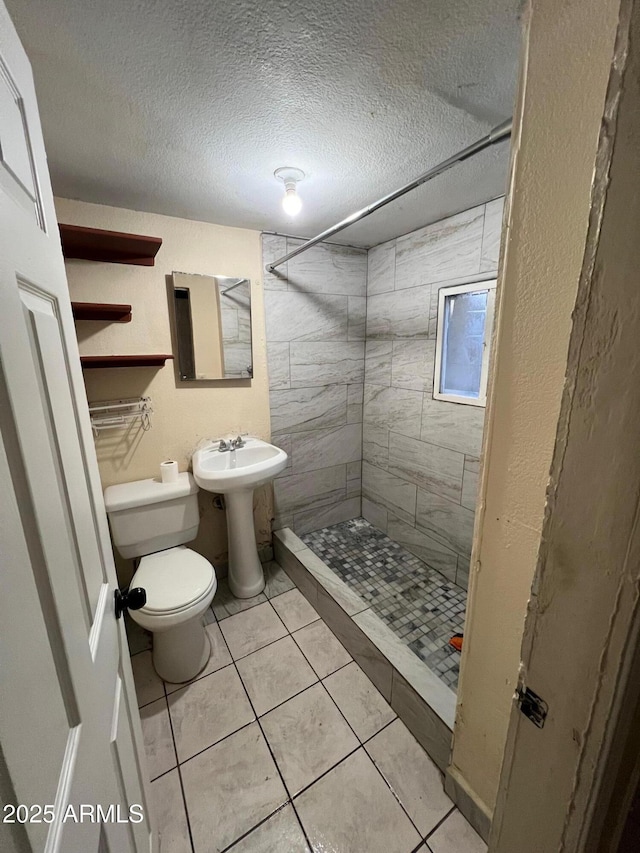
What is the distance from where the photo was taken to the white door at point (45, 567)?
0.34m

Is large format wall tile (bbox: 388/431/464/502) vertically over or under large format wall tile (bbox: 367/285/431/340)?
under

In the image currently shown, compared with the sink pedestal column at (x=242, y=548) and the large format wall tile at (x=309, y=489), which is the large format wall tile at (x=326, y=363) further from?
the sink pedestal column at (x=242, y=548)

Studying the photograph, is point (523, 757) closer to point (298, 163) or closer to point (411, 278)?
point (298, 163)

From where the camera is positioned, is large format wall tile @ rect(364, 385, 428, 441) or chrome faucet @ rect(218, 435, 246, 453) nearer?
chrome faucet @ rect(218, 435, 246, 453)

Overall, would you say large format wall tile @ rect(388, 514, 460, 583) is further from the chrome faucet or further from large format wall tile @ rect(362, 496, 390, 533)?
the chrome faucet

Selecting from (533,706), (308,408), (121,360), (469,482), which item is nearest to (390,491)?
(469,482)

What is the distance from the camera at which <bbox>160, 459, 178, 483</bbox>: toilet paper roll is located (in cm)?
184

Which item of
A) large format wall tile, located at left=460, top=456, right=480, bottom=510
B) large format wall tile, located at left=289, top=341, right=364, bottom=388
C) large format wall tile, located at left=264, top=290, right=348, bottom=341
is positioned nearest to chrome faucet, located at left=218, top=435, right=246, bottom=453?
large format wall tile, located at left=289, top=341, right=364, bottom=388

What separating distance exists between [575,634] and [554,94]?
0.93 metres

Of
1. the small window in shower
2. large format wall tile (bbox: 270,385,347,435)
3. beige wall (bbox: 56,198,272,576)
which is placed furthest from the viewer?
large format wall tile (bbox: 270,385,347,435)

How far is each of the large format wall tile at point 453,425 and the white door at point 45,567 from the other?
5.72ft

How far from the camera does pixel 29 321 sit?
50cm

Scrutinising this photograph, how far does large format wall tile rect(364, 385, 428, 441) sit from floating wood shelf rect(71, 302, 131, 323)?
1623mm

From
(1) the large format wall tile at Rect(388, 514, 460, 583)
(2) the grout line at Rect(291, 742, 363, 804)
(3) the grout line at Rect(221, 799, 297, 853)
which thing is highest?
(1) the large format wall tile at Rect(388, 514, 460, 583)
